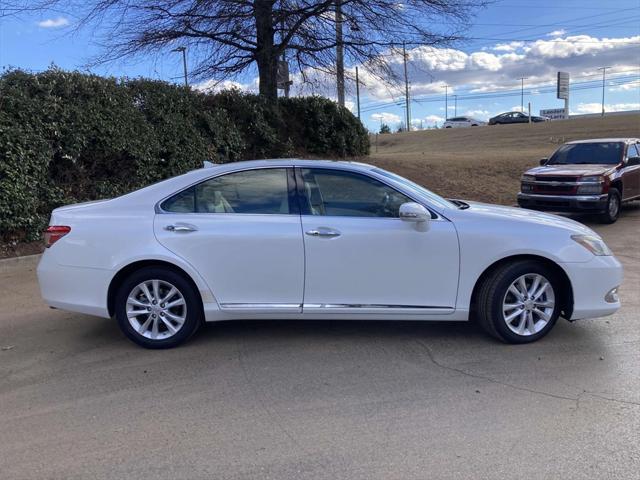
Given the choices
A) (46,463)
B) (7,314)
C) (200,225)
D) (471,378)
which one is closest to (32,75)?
(7,314)

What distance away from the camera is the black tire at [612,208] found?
11.3 metres

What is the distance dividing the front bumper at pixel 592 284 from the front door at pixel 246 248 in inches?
89.4

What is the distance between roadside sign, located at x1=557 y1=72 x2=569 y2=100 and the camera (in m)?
57.4

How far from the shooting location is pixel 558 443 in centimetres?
326

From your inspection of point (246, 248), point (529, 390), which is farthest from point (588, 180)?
point (246, 248)

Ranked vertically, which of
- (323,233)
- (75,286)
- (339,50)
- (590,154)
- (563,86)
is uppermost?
(563,86)

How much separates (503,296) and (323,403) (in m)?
1.83

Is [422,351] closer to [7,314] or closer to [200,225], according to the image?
[200,225]

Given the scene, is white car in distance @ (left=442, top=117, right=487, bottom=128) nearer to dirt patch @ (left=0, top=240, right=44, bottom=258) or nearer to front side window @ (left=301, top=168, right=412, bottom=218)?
dirt patch @ (left=0, top=240, right=44, bottom=258)

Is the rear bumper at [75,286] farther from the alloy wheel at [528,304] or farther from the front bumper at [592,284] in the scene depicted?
the front bumper at [592,284]

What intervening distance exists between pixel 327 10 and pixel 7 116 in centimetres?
730

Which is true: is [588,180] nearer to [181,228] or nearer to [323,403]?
[181,228]

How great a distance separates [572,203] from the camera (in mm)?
11172

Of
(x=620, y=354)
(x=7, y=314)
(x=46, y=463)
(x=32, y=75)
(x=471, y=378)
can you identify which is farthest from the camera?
(x=32, y=75)
